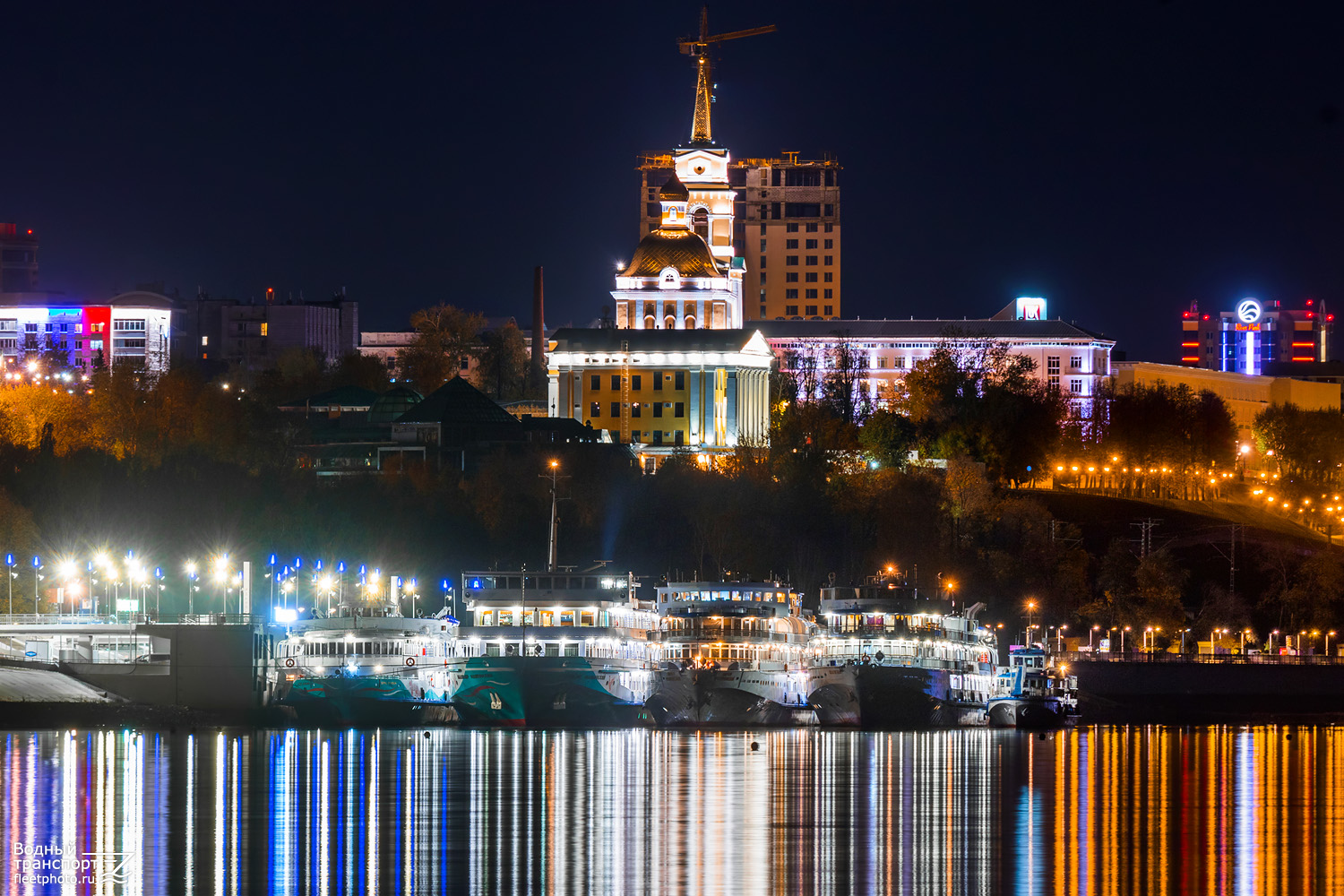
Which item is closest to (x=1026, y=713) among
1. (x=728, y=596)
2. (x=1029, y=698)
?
(x=1029, y=698)

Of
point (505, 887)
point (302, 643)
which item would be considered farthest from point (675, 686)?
point (505, 887)

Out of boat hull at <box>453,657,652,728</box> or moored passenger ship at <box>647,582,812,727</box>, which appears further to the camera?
moored passenger ship at <box>647,582,812,727</box>

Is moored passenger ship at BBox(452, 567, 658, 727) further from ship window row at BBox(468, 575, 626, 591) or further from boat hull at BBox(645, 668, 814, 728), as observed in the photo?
boat hull at BBox(645, 668, 814, 728)

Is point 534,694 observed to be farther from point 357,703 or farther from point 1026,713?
point 1026,713

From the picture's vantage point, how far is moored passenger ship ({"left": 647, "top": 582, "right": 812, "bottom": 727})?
11169cm

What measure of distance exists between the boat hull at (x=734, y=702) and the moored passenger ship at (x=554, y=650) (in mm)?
2341

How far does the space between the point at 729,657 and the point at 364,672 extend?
681 inches

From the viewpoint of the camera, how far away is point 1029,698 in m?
114

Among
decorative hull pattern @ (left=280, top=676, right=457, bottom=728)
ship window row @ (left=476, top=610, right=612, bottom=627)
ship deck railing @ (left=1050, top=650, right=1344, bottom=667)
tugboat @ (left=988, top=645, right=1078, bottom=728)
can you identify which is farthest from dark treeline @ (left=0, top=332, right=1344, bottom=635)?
tugboat @ (left=988, top=645, right=1078, bottom=728)

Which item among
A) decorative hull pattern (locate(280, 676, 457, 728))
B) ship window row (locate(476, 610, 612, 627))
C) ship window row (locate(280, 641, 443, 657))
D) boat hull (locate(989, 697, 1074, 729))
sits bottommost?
boat hull (locate(989, 697, 1074, 729))

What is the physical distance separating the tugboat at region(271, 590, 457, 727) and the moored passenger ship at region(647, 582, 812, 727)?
398 inches

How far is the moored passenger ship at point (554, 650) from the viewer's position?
→ 107438 mm

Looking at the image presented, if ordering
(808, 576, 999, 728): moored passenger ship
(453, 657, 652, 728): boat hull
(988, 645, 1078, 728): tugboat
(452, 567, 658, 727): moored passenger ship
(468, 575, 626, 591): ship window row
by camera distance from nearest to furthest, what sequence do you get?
(453, 657, 652, 728): boat hull → (452, 567, 658, 727): moored passenger ship → (808, 576, 999, 728): moored passenger ship → (988, 645, 1078, 728): tugboat → (468, 575, 626, 591): ship window row

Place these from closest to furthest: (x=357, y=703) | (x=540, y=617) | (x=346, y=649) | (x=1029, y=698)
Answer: (x=357, y=703) < (x=346, y=649) < (x=1029, y=698) < (x=540, y=617)
